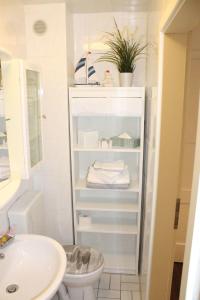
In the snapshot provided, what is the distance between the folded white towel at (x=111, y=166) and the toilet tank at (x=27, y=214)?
1.87 ft

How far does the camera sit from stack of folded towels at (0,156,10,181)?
1643 millimetres

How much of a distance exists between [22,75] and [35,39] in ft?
2.22

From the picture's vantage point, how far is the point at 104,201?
244cm

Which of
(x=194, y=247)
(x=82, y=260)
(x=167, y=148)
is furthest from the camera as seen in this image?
(x=82, y=260)

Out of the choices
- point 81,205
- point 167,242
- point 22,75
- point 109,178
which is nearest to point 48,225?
point 81,205

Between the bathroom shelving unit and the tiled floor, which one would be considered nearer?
the bathroom shelving unit

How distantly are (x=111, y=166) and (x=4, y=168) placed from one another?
926 millimetres

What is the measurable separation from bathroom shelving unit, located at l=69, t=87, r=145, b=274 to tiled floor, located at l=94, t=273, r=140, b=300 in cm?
7

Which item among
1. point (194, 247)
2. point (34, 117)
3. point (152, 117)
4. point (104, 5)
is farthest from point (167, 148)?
point (104, 5)

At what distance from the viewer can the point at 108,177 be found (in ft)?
7.14

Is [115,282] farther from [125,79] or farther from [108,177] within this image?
[125,79]

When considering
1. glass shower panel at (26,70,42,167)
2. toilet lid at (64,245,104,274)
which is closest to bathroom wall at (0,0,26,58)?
glass shower panel at (26,70,42,167)

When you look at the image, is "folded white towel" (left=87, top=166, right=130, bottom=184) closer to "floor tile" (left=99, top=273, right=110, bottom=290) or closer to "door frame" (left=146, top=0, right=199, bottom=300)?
"door frame" (left=146, top=0, right=199, bottom=300)

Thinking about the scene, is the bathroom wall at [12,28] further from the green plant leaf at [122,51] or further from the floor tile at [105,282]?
the floor tile at [105,282]
